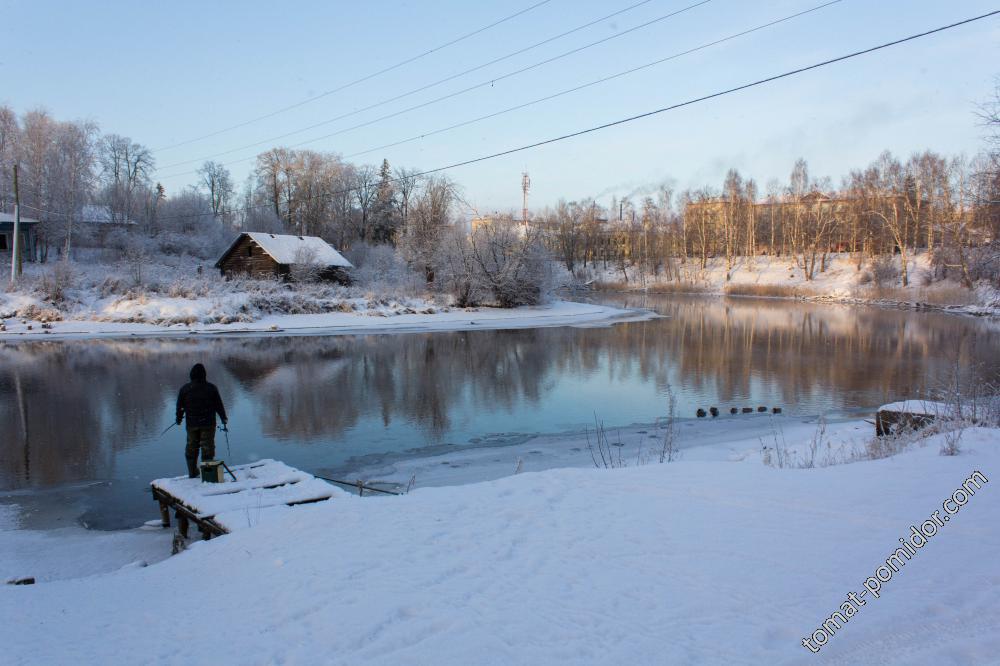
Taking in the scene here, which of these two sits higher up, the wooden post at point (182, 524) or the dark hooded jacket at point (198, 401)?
the dark hooded jacket at point (198, 401)

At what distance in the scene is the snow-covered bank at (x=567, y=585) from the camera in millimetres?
4113

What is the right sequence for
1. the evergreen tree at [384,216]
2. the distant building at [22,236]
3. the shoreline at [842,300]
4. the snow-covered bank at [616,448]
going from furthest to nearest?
the evergreen tree at [384,216]
the distant building at [22,236]
the shoreline at [842,300]
the snow-covered bank at [616,448]

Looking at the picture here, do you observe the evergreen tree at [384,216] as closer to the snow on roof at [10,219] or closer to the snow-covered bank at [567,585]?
the snow on roof at [10,219]

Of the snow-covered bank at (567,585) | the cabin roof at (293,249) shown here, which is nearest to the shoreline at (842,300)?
the cabin roof at (293,249)

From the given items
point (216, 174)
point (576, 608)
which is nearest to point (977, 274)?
point (576, 608)

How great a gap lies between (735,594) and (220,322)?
118 feet

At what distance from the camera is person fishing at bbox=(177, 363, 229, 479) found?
9.91m

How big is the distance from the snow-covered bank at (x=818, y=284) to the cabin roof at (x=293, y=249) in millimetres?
45038

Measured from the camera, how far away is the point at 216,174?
93688 mm

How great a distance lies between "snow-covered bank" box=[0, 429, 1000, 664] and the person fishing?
139 inches

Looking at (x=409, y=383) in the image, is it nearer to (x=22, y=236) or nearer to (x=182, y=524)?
(x=182, y=524)

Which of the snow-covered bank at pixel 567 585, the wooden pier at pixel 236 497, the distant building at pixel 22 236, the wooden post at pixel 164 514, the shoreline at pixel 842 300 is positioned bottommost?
the wooden post at pixel 164 514

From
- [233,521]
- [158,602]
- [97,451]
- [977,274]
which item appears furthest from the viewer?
[977,274]

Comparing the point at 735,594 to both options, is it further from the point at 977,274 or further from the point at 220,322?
the point at 220,322
